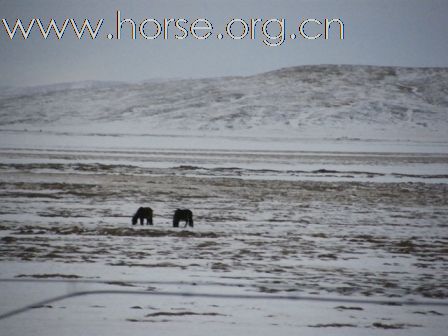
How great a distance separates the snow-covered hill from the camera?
80.6m

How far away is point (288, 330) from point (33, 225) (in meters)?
7.49

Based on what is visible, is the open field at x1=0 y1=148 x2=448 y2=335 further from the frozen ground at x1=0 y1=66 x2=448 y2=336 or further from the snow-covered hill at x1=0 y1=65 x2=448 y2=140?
the snow-covered hill at x1=0 y1=65 x2=448 y2=140

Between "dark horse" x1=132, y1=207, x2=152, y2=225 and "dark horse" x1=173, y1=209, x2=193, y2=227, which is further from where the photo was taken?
"dark horse" x1=132, y1=207, x2=152, y2=225

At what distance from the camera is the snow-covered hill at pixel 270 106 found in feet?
264

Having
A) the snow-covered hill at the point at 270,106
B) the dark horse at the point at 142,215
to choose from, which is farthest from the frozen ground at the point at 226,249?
the snow-covered hill at the point at 270,106

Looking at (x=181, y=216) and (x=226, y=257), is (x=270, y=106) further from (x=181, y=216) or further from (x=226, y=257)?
(x=226, y=257)

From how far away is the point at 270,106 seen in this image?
94.4 metres

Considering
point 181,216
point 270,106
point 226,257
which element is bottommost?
point 226,257

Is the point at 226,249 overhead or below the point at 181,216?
below

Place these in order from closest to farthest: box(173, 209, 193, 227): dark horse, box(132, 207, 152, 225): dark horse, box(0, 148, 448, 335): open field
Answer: box(0, 148, 448, 335): open field, box(173, 209, 193, 227): dark horse, box(132, 207, 152, 225): dark horse

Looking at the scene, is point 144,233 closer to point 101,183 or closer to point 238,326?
point 238,326

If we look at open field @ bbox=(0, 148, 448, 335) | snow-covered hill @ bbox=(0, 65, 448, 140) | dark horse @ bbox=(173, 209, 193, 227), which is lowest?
open field @ bbox=(0, 148, 448, 335)

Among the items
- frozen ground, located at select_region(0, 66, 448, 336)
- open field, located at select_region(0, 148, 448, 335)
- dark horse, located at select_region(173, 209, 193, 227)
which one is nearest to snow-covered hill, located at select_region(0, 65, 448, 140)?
frozen ground, located at select_region(0, 66, 448, 336)

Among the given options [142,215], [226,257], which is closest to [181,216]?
[142,215]
